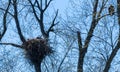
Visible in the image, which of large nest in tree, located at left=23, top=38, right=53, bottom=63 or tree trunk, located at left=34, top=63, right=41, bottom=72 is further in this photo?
tree trunk, located at left=34, top=63, right=41, bottom=72

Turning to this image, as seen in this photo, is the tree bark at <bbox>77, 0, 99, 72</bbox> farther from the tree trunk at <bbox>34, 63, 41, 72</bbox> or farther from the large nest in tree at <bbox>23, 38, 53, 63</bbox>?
the tree trunk at <bbox>34, 63, 41, 72</bbox>

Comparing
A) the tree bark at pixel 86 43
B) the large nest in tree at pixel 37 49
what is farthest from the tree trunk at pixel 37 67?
the tree bark at pixel 86 43

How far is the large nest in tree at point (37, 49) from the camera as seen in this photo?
2064cm

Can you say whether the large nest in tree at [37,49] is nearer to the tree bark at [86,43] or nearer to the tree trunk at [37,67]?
the tree trunk at [37,67]

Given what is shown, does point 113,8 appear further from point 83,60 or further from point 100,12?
point 83,60

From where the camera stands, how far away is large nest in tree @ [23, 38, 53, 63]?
20.6m

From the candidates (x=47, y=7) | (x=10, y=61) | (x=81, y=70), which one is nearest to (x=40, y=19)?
(x=47, y=7)

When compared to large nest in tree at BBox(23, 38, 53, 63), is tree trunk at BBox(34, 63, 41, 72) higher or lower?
lower

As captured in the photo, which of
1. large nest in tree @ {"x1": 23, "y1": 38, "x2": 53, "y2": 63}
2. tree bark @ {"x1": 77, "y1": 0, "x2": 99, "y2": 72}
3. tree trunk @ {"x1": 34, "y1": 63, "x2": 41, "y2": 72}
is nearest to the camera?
large nest in tree @ {"x1": 23, "y1": 38, "x2": 53, "y2": 63}

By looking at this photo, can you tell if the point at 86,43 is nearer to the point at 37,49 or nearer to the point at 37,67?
the point at 37,49

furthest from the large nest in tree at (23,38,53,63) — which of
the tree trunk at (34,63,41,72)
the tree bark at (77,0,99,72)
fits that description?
the tree bark at (77,0,99,72)

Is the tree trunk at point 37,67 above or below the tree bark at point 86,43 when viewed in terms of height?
below

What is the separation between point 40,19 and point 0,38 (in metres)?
2.06

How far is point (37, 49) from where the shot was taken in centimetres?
2059
